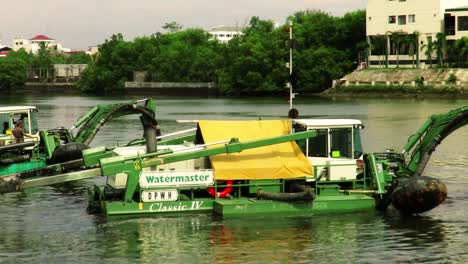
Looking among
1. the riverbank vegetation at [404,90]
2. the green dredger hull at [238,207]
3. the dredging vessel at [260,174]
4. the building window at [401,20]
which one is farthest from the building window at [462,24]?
the green dredger hull at [238,207]

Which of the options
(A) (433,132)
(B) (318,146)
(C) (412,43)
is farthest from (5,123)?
(C) (412,43)

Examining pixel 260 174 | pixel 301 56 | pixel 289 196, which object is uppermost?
pixel 301 56

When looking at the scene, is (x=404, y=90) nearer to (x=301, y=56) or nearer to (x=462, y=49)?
(x=462, y=49)

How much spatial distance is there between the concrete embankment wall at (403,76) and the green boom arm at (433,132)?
10312 cm

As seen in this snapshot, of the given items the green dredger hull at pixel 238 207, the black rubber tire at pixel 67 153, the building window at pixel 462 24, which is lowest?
the green dredger hull at pixel 238 207

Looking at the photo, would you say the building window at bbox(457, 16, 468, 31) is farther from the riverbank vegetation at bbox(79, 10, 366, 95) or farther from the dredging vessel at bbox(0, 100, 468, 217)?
the dredging vessel at bbox(0, 100, 468, 217)

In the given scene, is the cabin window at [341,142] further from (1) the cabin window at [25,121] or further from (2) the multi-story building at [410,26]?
(2) the multi-story building at [410,26]

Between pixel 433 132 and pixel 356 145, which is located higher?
pixel 433 132

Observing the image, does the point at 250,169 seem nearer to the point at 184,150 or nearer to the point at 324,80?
the point at 184,150

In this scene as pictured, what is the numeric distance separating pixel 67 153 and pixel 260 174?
39.4 feet

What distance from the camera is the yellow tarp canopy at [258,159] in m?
33.3

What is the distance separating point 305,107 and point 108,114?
76384mm

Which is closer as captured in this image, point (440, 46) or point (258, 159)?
point (258, 159)

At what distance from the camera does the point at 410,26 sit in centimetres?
15100
